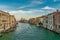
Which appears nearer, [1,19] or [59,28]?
[59,28]

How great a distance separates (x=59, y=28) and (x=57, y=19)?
107 centimetres

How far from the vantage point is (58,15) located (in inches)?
533

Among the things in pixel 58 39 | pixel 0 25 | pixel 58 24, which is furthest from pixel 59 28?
pixel 0 25

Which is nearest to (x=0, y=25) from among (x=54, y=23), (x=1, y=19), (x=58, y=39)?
(x=1, y=19)

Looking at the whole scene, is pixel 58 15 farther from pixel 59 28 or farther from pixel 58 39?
pixel 58 39

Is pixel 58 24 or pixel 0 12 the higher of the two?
pixel 0 12

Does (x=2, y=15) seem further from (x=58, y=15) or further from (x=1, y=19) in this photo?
(x=58, y=15)

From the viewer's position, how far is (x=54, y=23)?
14812 mm

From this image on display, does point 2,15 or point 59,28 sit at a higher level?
point 2,15

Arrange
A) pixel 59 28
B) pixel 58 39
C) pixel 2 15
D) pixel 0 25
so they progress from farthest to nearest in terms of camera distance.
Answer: pixel 2 15 → pixel 0 25 → pixel 59 28 → pixel 58 39

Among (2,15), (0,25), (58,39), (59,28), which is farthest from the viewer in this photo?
(2,15)

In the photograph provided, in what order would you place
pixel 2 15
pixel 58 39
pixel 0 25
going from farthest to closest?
pixel 2 15 < pixel 0 25 < pixel 58 39

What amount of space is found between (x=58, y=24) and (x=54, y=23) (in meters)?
1.53

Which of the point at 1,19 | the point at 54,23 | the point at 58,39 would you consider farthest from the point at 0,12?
the point at 58,39
